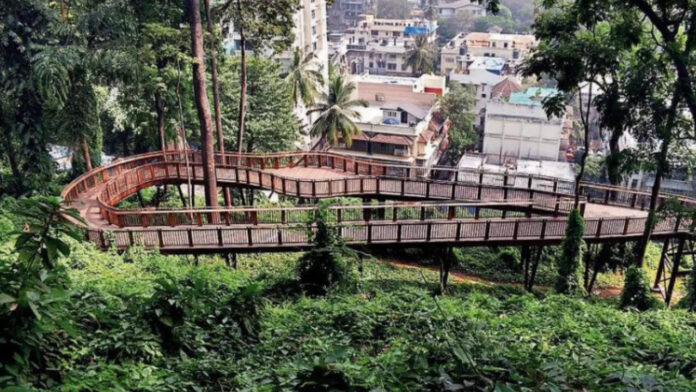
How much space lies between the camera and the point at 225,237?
14.4m

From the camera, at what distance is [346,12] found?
112 meters

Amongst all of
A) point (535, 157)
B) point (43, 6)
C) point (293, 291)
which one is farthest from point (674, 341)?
point (535, 157)

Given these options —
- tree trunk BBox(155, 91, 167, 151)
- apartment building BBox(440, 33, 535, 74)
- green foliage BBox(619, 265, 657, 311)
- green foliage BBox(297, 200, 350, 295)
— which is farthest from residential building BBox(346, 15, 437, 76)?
green foliage BBox(297, 200, 350, 295)

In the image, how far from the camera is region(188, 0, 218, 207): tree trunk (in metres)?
15.0

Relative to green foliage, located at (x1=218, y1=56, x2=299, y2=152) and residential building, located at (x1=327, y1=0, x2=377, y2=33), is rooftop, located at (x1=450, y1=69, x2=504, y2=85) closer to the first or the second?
green foliage, located at (x1=218, y1=56, x2=299, y2=152)

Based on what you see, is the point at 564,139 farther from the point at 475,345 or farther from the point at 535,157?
the point at 475,345

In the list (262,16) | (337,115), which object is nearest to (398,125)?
(337,115)

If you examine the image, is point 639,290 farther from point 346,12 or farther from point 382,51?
point 346,12

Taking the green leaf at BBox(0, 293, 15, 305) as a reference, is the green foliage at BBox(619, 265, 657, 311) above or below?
below

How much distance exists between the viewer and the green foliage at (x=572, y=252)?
14805mm

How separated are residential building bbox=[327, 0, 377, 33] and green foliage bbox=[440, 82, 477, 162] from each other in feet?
219

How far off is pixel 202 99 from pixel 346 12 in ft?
339

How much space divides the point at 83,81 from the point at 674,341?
67.2 ft

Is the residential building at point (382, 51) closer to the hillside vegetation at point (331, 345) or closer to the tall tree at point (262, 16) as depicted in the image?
the tall tree at point (262, 16)
